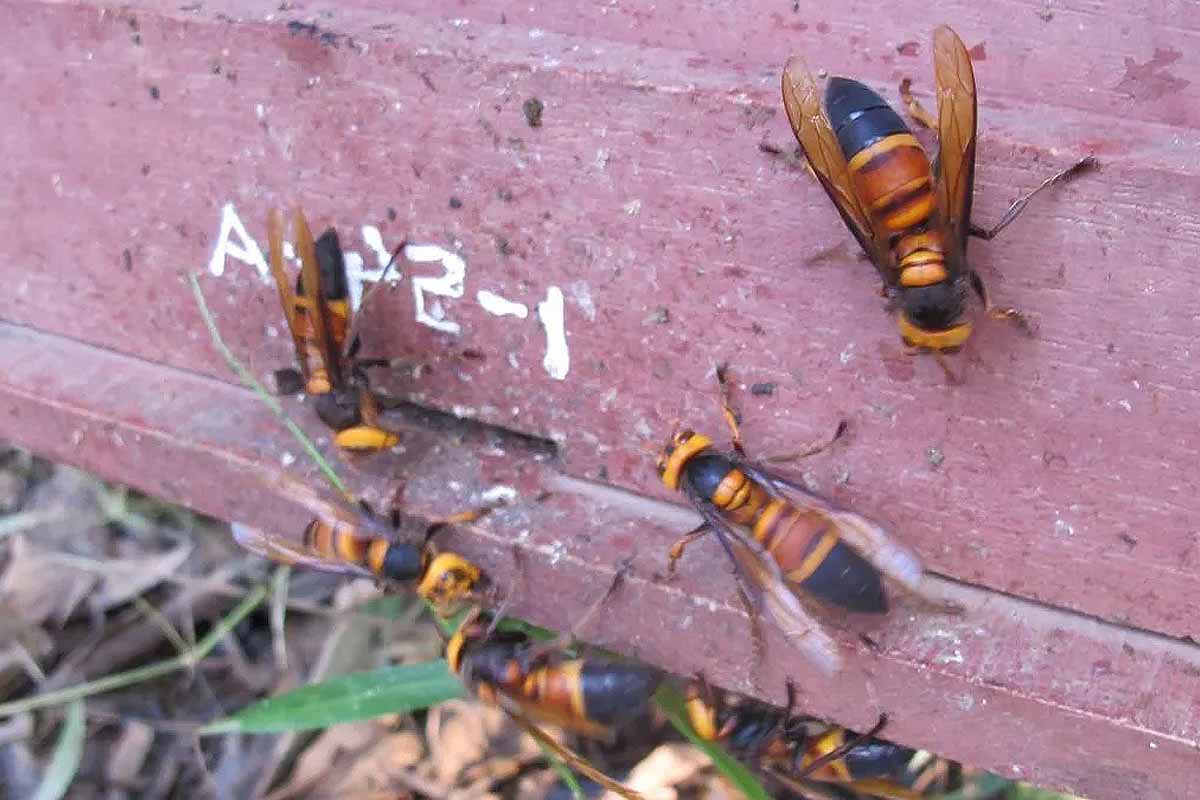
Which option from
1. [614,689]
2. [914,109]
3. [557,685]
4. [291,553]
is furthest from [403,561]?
[914,109]

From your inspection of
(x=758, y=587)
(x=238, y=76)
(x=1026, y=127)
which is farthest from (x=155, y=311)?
(x=1026, y=127)

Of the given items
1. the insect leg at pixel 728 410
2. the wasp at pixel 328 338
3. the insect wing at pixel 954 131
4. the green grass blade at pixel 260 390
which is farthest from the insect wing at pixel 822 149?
the green grass blade at pixel 260 390

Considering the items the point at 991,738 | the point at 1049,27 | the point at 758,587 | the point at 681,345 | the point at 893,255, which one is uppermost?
the point at 1049,27

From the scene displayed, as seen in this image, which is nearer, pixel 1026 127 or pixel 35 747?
pixel 1026 127

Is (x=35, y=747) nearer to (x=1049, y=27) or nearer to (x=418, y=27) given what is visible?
(x=418, y=27)

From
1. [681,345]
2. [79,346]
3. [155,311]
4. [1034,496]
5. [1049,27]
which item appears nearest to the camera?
[1049,27]

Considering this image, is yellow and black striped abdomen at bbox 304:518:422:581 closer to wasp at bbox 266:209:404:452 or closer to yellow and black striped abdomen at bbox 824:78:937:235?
wasp at bbox 266:209:404:452

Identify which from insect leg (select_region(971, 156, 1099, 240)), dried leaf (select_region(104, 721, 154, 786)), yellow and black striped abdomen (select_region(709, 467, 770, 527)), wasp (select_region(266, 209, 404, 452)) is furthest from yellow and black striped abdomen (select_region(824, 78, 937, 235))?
dried leaf (select_region(104, 721, 154, 786))
